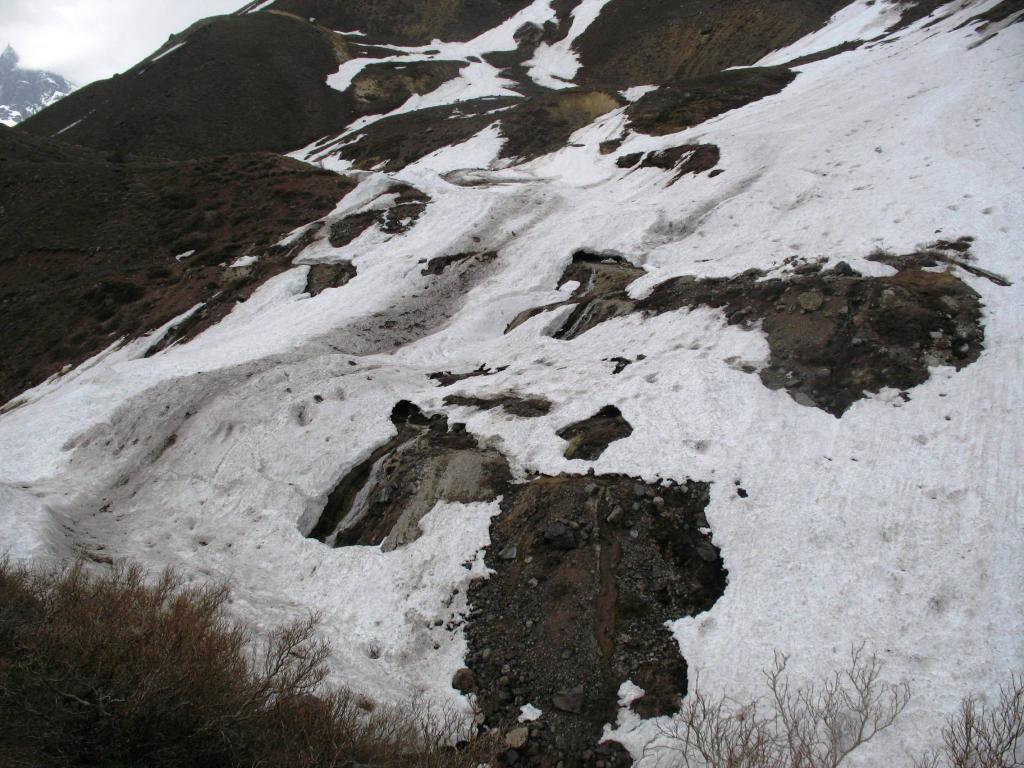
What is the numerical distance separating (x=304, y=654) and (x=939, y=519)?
27.9 ft

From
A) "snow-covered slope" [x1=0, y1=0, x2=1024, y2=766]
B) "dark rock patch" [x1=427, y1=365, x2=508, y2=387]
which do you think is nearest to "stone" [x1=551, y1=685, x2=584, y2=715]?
"snow-covered slope" [x1=0, y1=0, x2=1024, y2=766]

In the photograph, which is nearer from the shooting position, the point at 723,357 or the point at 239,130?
the point at 723,357

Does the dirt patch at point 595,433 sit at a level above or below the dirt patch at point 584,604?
above

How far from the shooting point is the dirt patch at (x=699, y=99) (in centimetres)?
3238

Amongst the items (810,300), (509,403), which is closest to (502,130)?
(810,300)

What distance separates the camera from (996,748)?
495cm

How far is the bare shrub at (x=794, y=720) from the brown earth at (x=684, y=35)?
66217 millimetres

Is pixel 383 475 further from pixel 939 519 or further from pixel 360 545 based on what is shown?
pixel 939 519

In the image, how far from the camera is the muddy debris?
10094 mm

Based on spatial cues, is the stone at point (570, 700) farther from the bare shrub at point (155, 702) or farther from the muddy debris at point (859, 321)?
the muddy debris at point (859, 321)

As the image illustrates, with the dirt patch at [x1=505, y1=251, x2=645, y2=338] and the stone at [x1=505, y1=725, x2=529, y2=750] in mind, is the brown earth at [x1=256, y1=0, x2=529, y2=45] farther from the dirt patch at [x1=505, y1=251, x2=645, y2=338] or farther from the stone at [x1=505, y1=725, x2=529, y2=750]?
the stone at [x1=505, y1=725, x2=529, y2=750]

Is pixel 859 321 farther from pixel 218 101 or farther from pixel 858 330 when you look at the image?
pixel 218 101

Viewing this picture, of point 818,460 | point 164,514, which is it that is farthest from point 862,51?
point 164,514

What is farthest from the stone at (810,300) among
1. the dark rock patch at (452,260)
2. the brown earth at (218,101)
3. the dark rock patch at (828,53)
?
the brown earth at (218,101)
